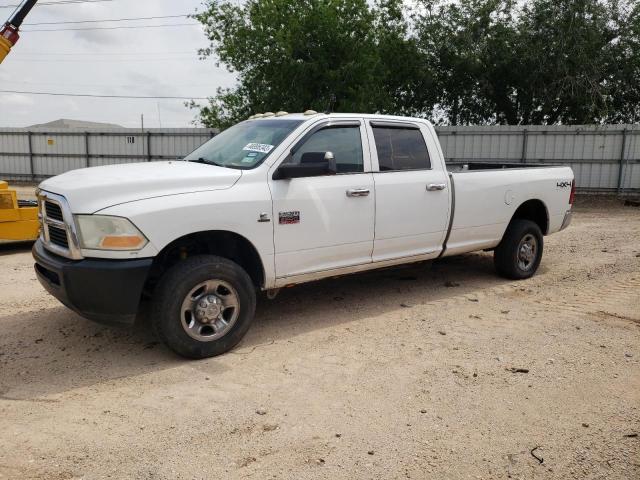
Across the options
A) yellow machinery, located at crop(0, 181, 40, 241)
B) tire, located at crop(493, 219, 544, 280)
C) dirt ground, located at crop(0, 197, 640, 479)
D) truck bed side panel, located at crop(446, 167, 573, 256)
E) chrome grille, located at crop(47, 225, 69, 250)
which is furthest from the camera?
yellow machinery, located at crop(0, 181, 40, 241)

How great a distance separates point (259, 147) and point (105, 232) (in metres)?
1.58

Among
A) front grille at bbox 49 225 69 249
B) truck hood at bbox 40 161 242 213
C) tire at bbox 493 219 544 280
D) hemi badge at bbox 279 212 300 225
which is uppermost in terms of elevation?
truck hood at bbox 40 161 242 213

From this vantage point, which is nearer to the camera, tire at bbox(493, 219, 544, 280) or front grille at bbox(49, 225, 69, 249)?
front grille at bbox(49, 225, 69, 249)

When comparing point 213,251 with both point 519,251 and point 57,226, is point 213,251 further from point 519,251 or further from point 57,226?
point 519,251

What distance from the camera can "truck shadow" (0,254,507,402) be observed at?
414 centimetres

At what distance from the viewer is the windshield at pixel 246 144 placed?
4.81 meters

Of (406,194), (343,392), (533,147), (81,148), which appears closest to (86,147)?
(81,148)

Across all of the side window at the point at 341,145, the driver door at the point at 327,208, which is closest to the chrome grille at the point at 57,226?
the driver door at the point at 327,208

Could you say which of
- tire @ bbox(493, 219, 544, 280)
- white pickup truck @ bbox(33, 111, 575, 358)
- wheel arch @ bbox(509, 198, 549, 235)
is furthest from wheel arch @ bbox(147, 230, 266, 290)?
wheel arch @ bbox(509, 198, 549, 235)

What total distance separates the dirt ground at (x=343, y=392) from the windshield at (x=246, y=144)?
1590 mm

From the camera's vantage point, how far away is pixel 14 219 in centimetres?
842

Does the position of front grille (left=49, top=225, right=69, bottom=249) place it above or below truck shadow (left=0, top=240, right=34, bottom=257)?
above

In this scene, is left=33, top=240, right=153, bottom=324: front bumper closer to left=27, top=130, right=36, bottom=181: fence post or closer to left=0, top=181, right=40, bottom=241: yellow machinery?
left=0, top=181, right=40, bottom=241: yellow machinery

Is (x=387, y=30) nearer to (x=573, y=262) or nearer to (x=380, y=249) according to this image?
(x=573, y=262)
